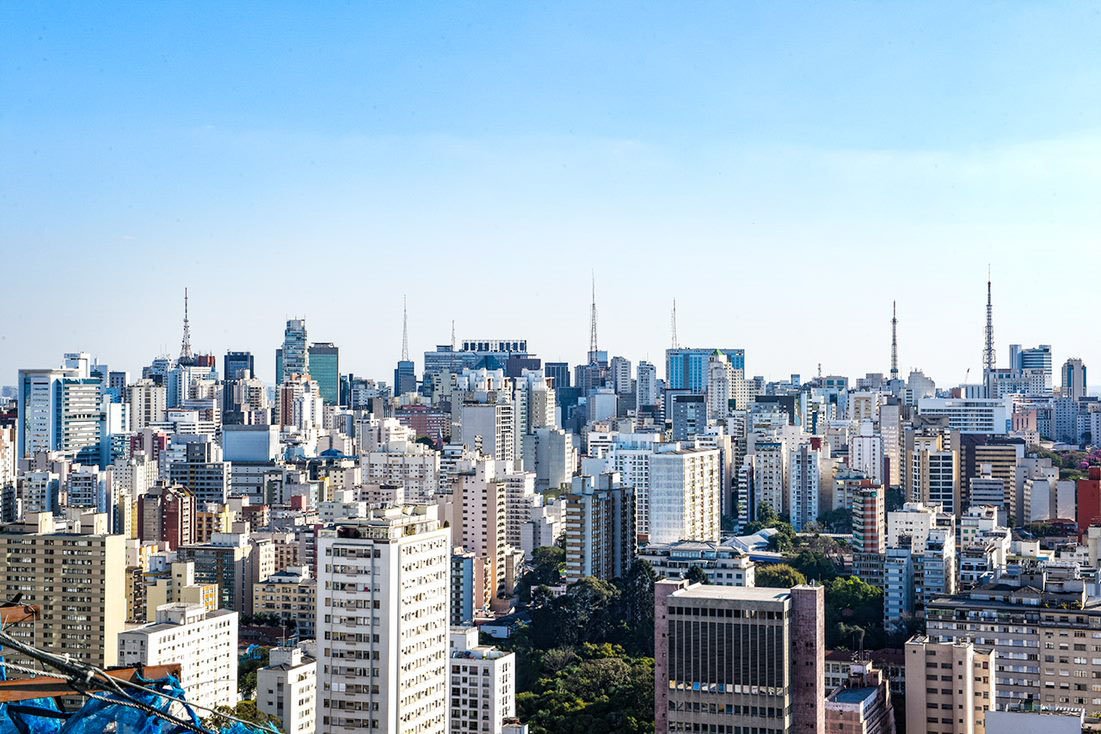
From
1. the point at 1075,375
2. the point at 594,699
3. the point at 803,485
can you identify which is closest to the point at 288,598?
the point at 594,699

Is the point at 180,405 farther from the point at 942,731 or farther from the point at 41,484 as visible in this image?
the point at 942,731

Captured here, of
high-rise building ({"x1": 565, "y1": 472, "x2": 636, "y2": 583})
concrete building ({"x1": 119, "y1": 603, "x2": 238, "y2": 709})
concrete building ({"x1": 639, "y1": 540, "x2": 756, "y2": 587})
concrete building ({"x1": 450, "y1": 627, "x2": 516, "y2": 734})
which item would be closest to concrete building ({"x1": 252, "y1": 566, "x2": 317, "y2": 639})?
high-rise building ({"x1": 565, "y1": 472, "x2": 636, "y2": 583})

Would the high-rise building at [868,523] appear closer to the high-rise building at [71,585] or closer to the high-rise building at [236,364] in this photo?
the high-rise building at [71,585]

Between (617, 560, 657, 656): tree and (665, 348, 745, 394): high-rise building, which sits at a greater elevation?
(665, 348, 745, 394): high-rise building

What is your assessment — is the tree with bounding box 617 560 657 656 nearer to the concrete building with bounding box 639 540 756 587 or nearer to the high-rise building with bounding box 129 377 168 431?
the concrete building with bounding box 639 540 756 587

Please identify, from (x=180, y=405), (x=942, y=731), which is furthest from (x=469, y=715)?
(x=180, y=405)
